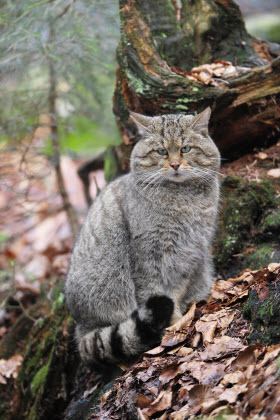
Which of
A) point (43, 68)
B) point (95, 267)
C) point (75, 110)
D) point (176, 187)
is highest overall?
point (43, 68)

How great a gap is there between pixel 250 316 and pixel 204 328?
440 millimetres

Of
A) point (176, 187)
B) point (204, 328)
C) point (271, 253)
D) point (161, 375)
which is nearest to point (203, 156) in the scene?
point (176, 187)

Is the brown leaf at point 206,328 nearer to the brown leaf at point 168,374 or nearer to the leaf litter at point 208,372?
the leaf litter at point 208,372

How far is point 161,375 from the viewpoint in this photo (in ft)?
13.0

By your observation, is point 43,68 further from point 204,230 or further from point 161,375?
point 161,375

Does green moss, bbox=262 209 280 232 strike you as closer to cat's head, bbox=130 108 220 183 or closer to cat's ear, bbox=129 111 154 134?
cat's head, bbox=130 108 220 183

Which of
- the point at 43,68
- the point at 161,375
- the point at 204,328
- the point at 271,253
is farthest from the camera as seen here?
the point at 43,68

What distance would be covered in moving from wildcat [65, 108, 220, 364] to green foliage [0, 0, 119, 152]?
2.23 m

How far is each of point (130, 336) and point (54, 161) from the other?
13.7 feet

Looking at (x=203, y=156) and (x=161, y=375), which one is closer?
(x=161, y=375)

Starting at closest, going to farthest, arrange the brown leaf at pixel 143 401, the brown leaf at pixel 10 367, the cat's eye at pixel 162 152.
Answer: the brown leaf at pixel 143 401
the cat's eye at pixel 162 152
the brown leaf at pixel 10 367

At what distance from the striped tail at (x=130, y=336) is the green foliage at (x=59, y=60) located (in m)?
3.29

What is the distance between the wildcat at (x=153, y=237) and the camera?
4.81 meters

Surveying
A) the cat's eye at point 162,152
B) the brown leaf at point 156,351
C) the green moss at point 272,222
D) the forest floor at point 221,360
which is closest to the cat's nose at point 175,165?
A: the cat's eye at point 162,152
